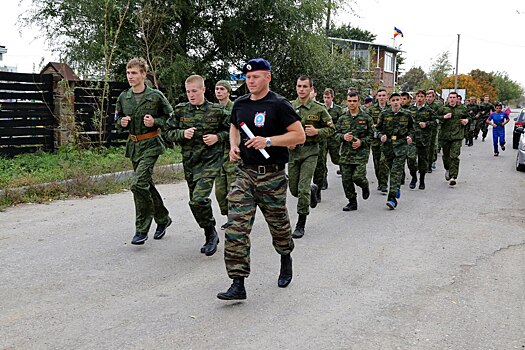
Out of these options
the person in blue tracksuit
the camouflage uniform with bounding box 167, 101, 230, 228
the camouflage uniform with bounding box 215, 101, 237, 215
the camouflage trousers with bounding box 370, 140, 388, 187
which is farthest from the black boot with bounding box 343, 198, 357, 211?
the person in blue tracksuit

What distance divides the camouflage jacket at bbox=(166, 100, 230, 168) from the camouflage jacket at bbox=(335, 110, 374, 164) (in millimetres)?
3274

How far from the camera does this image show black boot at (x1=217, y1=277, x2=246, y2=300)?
4.77 m

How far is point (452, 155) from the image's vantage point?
39.8 ft

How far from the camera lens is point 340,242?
7.11 m

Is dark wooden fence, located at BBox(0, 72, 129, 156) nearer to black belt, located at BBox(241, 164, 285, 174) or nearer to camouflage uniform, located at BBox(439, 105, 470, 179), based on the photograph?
camouflage uniform, located at BBox(439, 105, 470, 179)

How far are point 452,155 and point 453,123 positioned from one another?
84 cm

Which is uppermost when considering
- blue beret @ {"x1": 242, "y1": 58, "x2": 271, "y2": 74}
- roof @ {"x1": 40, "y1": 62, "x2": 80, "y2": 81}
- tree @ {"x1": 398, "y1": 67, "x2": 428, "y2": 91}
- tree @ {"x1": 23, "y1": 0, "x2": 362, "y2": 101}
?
tree @ {"x1": 398, "y1": 67, "x2": 428, "y2": 91}

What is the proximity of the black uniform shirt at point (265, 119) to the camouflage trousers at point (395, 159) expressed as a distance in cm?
483

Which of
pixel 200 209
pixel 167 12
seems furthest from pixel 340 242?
pixel 167 12

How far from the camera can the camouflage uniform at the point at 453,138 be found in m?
12.0

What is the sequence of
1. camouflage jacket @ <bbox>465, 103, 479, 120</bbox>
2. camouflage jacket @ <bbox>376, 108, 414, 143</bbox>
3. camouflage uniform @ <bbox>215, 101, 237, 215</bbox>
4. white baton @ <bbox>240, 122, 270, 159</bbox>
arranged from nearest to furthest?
white baton @ <bbox>240, 122, 270, 159</bbox>, camouflage uniform @ <bbox>215, 101, 237, 215</bbox>, camouflage jacket @ <bbox>376, 108, 414, 143</bbox>, camouflage jacket @ <bbox>465, 103, 479, 120</bbox>

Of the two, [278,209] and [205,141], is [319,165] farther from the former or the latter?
[278,209]

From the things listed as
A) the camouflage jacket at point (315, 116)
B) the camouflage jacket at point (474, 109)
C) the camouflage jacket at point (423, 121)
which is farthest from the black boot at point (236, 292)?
the camouflage jacket at point (474, 109)

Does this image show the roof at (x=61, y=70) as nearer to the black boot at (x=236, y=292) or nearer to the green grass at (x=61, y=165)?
the green grass at (x=61, y=165)
